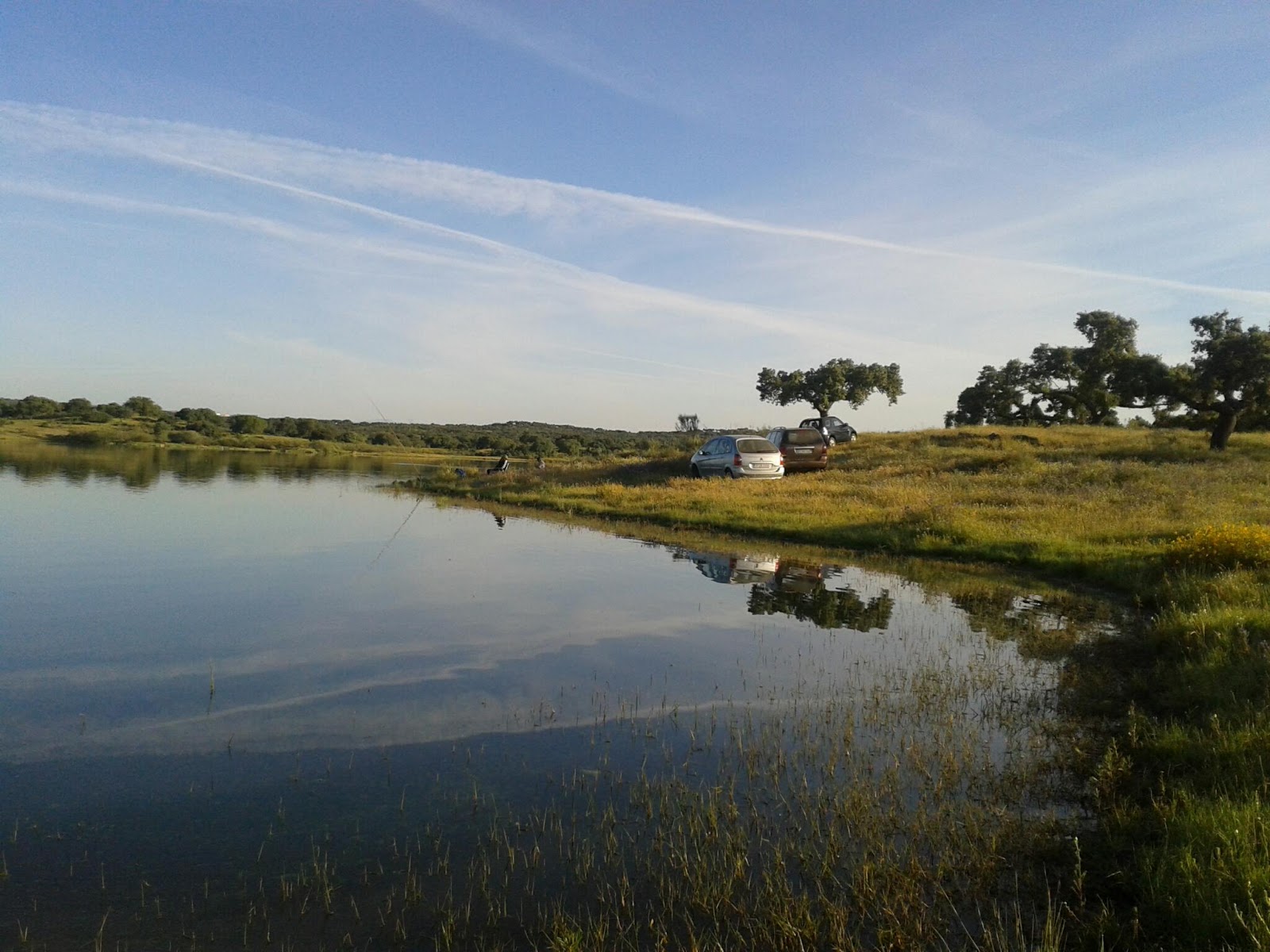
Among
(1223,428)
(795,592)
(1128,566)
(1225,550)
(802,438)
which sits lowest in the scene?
(795,592)

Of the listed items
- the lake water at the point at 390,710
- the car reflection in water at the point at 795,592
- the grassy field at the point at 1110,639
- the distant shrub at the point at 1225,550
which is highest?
the distant shrub at the point at 1225,550

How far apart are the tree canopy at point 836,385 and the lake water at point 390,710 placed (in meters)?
47.7

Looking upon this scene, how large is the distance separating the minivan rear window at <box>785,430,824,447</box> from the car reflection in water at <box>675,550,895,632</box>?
1666 centimetres

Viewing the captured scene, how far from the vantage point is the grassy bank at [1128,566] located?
4445 mm

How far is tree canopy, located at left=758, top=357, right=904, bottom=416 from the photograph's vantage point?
62.4m

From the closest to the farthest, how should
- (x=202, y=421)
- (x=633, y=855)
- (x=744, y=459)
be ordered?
(x=633, y=855) → (x=744, y=459) → (x=202, y=421)

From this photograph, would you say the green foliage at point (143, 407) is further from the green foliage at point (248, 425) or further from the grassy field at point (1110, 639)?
the grassy field at point (1110, 639)

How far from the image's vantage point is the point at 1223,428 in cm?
3603

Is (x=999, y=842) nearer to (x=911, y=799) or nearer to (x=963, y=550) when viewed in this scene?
(x=911, y=799)

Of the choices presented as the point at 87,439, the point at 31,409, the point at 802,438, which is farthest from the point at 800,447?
the point at 31,409

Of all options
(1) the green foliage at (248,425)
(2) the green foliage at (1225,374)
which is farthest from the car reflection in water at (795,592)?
(1) the green foliage at (248,425)

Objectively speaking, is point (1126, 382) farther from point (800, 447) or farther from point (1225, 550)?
point (1225, 550)

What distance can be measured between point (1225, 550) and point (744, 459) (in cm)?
1945

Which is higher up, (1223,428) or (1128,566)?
(1223,428)
